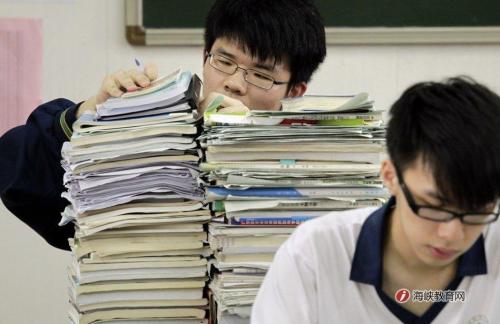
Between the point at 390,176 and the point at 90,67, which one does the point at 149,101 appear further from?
the point at 90,67

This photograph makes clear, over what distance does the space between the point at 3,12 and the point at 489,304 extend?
2.09 meters

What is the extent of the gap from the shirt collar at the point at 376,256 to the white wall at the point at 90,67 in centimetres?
154

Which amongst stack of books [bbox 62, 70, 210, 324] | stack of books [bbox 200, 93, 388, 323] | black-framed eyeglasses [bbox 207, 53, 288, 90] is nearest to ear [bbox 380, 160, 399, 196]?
stack of books [bbox 200, 93, 388, 323]

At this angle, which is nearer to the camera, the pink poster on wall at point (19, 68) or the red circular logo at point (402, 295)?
Result: the red circular logo at point (402, 295)

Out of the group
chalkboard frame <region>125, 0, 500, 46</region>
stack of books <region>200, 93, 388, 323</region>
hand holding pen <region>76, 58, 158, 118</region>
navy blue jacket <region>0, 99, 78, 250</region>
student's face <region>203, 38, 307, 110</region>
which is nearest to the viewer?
stack of books <region>200, 93, 388, 323</region>

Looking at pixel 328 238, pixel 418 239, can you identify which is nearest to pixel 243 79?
pixel 328 238

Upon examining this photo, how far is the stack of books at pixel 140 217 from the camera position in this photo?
60.6 inches

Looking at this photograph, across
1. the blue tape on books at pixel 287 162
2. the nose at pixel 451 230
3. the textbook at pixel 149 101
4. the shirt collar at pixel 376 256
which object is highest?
the textbook at pixel 149 101

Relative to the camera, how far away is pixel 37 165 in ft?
5.85

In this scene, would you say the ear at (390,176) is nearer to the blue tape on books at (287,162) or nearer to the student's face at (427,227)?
the student's face at (427,227)

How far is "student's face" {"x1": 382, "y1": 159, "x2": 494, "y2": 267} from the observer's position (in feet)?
3.77

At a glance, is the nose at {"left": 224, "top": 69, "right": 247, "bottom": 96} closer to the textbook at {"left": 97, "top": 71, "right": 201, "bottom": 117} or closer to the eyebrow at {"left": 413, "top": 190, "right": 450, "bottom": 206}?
the textbook at {"left": 97, "top": 71, "right": 201, "bottom": 117}

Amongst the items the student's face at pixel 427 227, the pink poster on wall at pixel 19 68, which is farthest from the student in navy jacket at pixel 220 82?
the pink poster on wall at pixel 19 68

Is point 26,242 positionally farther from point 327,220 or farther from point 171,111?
point 327,220
